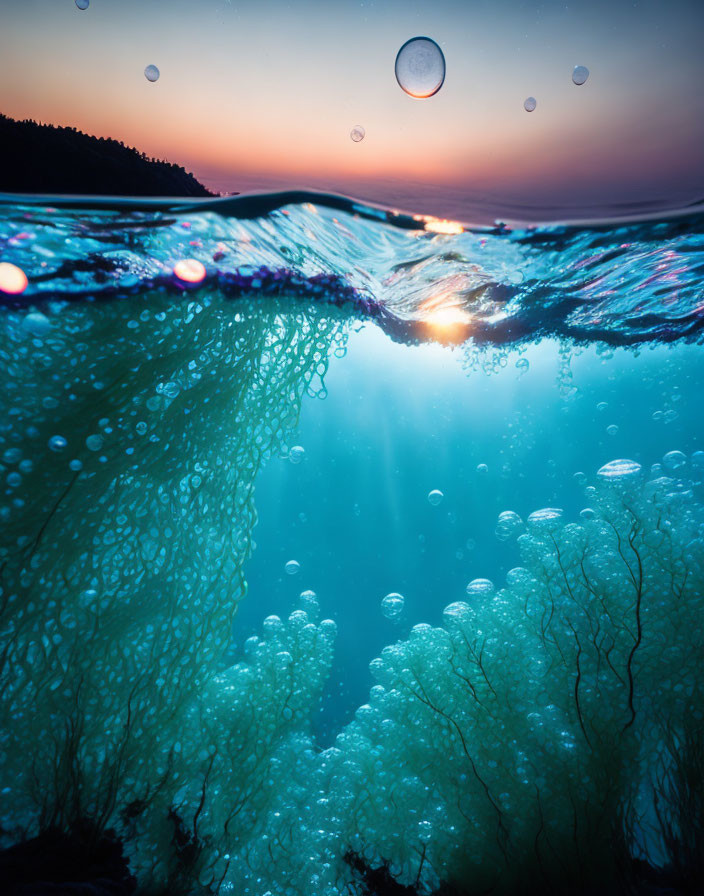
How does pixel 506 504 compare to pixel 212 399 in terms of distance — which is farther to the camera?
pixel 506 504

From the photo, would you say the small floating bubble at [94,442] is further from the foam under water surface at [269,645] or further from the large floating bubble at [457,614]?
the large floating bubble at [457,614]

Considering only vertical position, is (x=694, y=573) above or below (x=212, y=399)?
below

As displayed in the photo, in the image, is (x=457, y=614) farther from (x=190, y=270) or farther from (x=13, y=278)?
(x=13, y=278)

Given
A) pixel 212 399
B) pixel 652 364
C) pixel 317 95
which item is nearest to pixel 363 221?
pixel 317 95

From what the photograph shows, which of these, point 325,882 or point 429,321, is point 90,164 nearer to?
point 429,321

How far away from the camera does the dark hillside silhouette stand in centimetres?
257

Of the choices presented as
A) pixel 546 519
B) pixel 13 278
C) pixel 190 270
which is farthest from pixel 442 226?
pixel 13 278

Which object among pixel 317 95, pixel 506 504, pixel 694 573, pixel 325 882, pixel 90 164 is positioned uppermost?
pixel 317 95

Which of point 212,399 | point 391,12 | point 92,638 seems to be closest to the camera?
point 391,12

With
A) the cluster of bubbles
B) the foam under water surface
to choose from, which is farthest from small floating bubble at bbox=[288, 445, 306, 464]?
the cluster of bubbles

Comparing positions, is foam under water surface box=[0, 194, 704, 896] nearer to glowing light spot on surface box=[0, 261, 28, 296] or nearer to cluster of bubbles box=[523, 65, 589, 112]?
glowing light spot on surface box=[0, 261, 28, 296]

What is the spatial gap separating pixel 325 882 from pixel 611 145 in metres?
6.19

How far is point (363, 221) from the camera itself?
3.60m

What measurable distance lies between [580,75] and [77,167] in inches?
128
